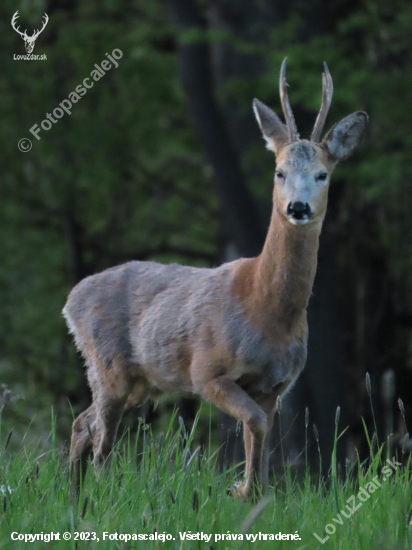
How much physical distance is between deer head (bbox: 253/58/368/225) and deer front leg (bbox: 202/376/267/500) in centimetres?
95

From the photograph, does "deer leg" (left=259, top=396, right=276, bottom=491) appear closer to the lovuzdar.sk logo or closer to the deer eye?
the deer eye

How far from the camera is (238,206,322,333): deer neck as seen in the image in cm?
550

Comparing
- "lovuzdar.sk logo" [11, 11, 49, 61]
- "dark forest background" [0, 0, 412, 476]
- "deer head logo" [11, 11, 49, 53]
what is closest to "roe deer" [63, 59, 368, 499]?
"dark forest background" [0, 0, 412, 476]

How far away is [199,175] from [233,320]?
11581 mm

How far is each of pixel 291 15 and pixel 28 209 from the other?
576cm

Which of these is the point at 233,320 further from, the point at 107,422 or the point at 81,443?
the point at 81,443

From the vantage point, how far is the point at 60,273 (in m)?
16.6

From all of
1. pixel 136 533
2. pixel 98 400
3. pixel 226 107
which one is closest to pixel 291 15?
pixel 226 107

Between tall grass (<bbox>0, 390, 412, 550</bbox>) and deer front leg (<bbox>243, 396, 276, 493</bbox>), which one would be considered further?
deer front leg (<bbox>243, 396, 276, 493</bbox>)

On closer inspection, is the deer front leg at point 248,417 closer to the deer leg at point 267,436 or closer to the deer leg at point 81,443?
the deer leg at point 267,436

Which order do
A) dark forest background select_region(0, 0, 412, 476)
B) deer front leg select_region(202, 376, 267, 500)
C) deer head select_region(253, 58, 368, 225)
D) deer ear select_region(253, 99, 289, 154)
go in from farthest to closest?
dark forest background select_region(0, 0, 412, 476)
deer ear select_region(253, 99, 289, 154)
deer head select_region(253, 58, 368, 225)
deer front leg select_region(202, 376, 267, 500)

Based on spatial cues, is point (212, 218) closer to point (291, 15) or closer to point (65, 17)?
point (65, 17)

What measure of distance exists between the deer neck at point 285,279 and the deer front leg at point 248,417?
38 centimetres

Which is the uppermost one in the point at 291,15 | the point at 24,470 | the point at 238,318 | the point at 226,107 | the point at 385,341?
the point at 291,15
